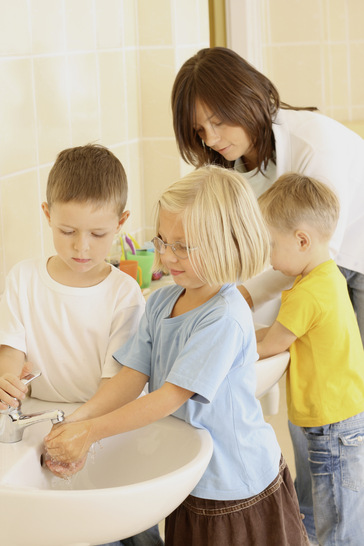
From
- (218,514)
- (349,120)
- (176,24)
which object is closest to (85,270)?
(218,514)

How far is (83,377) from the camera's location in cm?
148

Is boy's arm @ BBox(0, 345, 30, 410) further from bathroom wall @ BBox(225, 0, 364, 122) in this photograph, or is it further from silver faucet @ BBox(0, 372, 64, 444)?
bathroom wall @ BBox(225, 0, 364, 122)

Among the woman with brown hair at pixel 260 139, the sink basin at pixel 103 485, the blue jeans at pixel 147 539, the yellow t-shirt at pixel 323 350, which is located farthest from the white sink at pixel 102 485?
the woman with brown hair at pixel 260 139

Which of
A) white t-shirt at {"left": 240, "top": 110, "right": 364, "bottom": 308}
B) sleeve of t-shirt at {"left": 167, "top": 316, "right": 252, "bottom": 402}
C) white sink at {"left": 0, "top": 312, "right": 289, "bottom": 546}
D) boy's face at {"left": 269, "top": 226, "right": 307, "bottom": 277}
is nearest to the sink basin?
white sink at {"left": 0, "top": 312, "right": 289, "bottom": 546}

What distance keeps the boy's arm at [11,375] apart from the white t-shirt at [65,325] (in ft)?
0.08

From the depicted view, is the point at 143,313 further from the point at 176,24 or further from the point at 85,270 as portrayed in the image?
the point at 176,24

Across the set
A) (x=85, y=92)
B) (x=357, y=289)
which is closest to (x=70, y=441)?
(x=357, y=289)

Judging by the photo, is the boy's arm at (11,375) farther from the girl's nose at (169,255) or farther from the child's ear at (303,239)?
the child's ear at (303,239)

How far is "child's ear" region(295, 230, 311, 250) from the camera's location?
5.70 feet

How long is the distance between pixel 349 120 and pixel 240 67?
5.47 feet

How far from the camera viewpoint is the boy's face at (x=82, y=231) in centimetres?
139

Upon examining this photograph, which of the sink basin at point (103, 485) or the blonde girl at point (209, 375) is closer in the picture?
the sink basin at point (103, 485)

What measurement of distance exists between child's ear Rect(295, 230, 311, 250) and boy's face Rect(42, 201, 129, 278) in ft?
1.59

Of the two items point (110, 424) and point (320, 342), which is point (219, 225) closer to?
point (110, 424)
